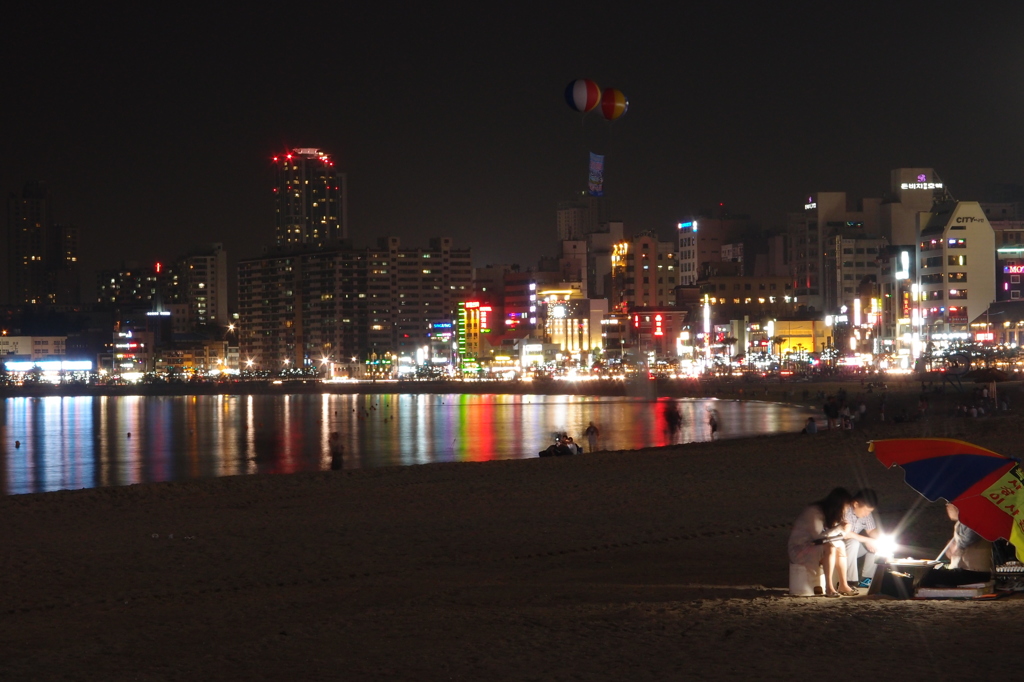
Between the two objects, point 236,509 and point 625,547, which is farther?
point 236,509

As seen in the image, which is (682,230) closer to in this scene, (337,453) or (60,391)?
(60,391)

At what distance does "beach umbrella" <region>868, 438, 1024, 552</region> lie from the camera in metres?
8.34

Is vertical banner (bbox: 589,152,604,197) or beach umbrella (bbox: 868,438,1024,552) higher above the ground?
vertical banner (bbox: 589,152,604,197)

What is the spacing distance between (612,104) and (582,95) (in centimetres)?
144

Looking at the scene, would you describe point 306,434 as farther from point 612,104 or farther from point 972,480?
point 972,480

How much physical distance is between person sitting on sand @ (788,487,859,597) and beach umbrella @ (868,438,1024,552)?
0.85m

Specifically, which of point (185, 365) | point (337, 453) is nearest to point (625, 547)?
point (337, 453)

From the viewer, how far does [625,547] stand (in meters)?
13.2

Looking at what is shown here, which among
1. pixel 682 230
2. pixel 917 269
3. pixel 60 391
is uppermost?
pixel 682 230

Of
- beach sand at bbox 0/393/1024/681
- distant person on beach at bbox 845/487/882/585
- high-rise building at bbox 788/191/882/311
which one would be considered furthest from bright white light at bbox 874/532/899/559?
high-rise building at bbox 788/191/882/311

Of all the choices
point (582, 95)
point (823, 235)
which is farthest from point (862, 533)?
point (823, 235)

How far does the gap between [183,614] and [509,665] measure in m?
3.77

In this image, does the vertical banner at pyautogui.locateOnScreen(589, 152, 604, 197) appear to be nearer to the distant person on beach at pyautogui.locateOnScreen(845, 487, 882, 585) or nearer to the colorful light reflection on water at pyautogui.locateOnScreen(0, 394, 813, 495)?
the colorful light reflection on water at pyautogui.locateOnScreen(0, 394, 813, 495)

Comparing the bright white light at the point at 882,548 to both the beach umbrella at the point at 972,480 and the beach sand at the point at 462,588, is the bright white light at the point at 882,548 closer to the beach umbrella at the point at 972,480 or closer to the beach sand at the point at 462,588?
the beach sand at the point at 462,588
